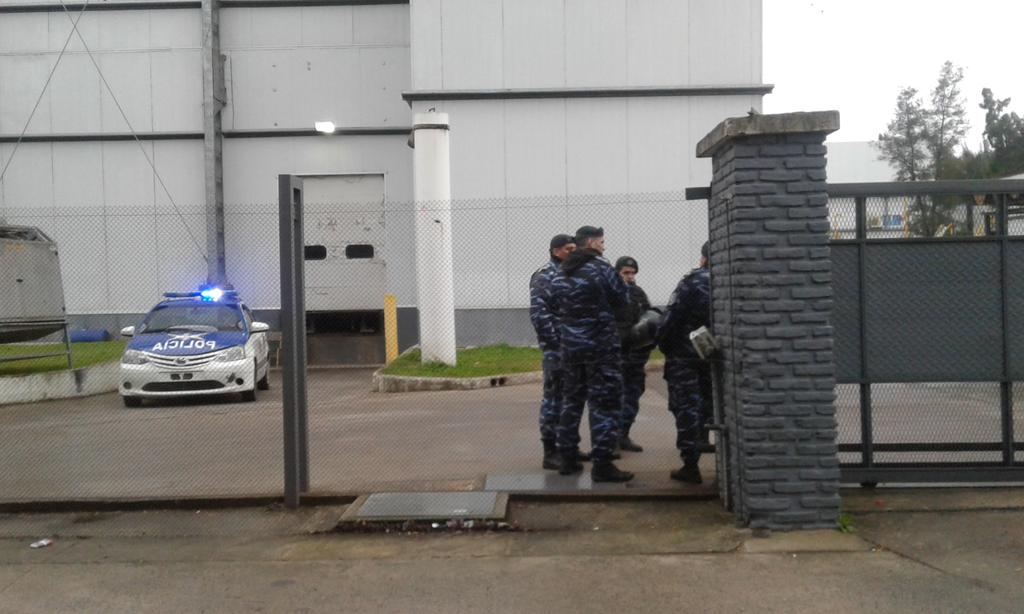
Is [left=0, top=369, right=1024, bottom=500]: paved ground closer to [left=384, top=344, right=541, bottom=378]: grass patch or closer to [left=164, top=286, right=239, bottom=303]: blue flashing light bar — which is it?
[left=384, top=344, right=541, bottom=378]: grass patch

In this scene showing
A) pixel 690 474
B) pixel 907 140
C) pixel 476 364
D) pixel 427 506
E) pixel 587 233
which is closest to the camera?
pixel 427 506

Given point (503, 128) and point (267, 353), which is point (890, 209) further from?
point (503, 128)

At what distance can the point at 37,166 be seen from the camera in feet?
73.5

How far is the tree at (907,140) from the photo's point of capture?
1331 inches

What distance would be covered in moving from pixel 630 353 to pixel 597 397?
3.89 ft

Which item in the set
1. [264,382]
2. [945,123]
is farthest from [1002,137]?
[264,382]

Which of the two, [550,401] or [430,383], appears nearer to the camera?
[550,401]

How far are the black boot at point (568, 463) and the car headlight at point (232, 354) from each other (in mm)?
7115

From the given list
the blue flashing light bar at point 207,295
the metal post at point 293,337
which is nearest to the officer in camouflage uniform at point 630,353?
the metal post at point 293,337

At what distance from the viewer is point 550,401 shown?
8477 mm

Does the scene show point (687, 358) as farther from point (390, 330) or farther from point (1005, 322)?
point (390, 330)

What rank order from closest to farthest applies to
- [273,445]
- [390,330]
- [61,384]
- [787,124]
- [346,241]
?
[787,124] < [273,445] < [61,384] < [346,241] < [390,330]

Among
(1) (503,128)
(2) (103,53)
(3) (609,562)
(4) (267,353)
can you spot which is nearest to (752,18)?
(1) (503,128)

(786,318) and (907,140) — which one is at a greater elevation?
(907,140)
